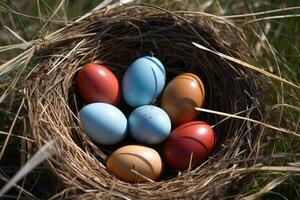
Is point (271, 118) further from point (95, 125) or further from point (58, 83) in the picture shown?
point (58, 83)

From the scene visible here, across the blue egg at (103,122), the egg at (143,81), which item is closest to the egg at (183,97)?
the egg at (143,81)

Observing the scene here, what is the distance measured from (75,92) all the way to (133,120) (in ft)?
0.76

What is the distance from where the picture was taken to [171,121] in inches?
87.3

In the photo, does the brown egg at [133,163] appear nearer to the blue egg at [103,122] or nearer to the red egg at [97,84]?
the blue egg at [103,122]

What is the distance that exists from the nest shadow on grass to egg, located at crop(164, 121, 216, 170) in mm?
35

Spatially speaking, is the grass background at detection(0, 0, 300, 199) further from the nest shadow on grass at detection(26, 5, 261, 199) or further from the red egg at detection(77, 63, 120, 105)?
the red egg at detection(77, 63, 120, 105)

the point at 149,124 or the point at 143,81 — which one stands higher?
the point at 143,81

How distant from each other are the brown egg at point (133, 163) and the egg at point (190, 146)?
63mm

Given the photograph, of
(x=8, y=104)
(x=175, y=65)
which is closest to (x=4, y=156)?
(x=8, y=104)

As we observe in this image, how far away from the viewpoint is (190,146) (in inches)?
80.9

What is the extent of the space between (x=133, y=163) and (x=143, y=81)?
305 millimetres

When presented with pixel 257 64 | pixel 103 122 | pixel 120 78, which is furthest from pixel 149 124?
pixel 257 64

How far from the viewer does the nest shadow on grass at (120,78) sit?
189cm

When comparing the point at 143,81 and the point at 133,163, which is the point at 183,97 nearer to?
the point at 143,81
